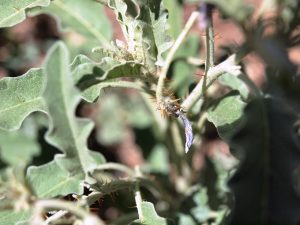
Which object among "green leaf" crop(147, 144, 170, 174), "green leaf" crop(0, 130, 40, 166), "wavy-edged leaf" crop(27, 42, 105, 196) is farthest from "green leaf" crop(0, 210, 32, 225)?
"green leaf" crop(147, 144, 170, 174)

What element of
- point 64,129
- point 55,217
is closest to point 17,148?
point 55,217

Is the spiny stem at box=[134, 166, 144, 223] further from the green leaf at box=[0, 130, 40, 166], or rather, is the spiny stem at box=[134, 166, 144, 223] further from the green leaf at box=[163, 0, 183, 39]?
the green leaf at box=[0, 130, 40, 166]

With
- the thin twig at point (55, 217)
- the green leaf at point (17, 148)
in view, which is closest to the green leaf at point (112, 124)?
the green leaf at point (17, 148)

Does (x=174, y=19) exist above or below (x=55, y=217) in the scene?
above

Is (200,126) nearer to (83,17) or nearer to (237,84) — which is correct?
(237,84)

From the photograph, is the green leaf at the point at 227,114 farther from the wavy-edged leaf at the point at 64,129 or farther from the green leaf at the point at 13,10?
the green leaf at the point at 13,10

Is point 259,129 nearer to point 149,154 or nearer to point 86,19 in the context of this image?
point 86,19
